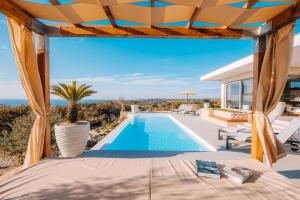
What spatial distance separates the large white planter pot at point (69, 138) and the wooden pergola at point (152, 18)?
62 cm

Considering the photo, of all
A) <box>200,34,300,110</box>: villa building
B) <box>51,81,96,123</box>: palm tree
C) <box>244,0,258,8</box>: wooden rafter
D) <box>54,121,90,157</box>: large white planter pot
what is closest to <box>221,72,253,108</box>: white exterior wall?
<box>200,34,300,110</box>: villa building

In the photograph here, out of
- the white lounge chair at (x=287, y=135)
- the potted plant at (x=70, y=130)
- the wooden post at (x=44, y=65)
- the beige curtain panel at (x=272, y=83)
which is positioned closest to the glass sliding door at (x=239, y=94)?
the white lounge chair at (x=287, y=135)

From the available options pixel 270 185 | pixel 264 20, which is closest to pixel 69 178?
pixel 270 185

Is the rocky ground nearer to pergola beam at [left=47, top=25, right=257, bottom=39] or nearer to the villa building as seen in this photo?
pergola beam at [left=47, top=25, right=257, bottom=39]

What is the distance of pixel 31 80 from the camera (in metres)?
3.26

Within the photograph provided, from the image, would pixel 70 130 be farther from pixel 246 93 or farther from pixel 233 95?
pixel 233 95

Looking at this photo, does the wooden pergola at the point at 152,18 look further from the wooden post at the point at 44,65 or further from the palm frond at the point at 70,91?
the palm frond at the point at 70,91

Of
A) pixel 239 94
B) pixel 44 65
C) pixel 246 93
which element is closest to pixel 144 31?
pixel 44 65

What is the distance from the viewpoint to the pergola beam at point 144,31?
3580 millimetres

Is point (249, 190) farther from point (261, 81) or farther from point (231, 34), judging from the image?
point (231, 34)

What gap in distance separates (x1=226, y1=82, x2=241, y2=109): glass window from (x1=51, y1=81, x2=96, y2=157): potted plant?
37.7 ft

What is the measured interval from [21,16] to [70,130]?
2.20 metres

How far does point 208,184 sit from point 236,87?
12.5 meters

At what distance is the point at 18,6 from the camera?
287 cm
